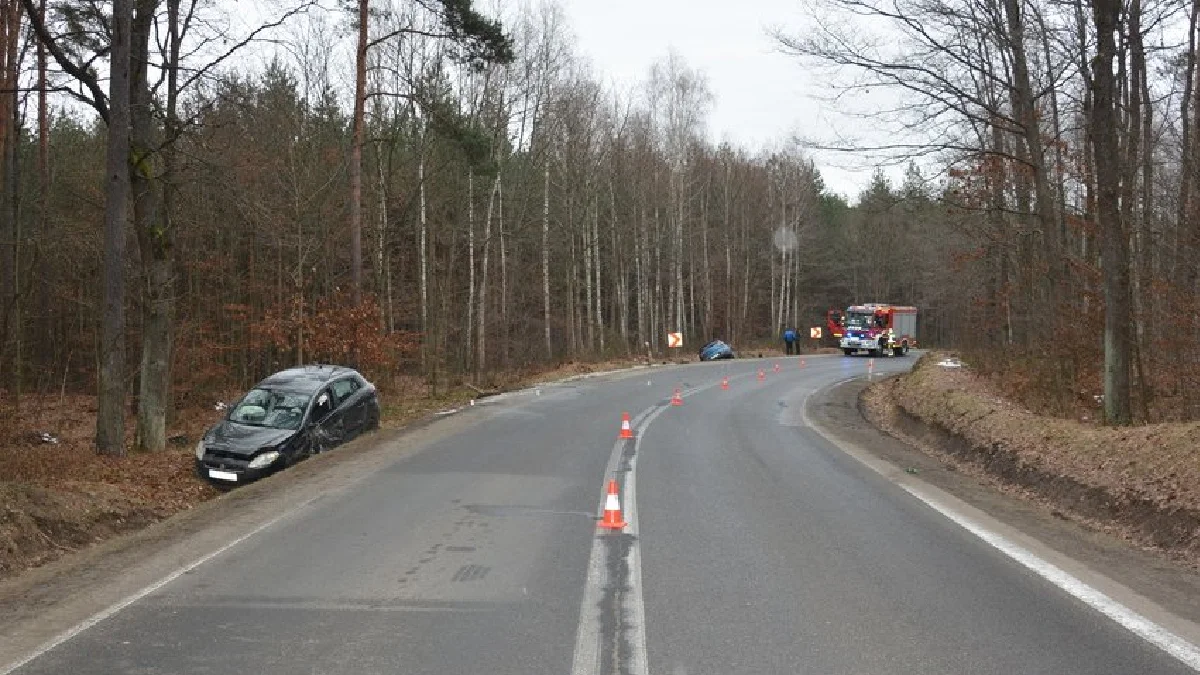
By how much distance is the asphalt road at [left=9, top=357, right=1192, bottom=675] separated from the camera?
549 cm

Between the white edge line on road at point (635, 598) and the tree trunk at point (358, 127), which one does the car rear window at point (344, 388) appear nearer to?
the tree trunk at point (358, 127)

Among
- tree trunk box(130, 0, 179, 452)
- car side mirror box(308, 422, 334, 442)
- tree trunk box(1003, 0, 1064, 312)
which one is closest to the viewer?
car side mirror box(308, 422, 334, 442)

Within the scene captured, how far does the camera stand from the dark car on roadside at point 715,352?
52.5 meters

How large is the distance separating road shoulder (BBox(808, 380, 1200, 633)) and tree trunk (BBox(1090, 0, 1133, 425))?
2555 millimetres

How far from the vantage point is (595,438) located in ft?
58.8

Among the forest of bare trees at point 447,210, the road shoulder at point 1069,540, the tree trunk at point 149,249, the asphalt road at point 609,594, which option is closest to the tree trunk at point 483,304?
the forest of bare trees at point 447,210

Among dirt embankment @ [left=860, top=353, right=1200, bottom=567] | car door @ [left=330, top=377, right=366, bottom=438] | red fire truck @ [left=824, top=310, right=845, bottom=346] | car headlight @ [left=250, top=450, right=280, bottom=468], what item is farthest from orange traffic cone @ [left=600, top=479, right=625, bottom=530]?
red fire truck @ [left=824, top=310, right=845, bottom=346]

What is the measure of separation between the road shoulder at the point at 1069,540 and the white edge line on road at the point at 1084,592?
0.22 meters

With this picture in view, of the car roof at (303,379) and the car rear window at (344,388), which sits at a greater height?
the car roof at (303,379)

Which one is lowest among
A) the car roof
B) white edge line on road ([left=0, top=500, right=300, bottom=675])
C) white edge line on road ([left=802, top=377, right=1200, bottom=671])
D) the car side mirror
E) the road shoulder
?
the road shoulder

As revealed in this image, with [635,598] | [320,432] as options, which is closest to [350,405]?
[320,432]

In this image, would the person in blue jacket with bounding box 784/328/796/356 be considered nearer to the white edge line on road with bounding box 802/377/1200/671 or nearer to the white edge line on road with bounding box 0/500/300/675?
the white edge line on road with bounding box 802/377/1200/671

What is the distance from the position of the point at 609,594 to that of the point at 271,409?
1071 cm

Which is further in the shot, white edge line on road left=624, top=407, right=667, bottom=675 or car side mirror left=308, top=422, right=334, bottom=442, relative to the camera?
car side mirror left=308, top=422, right=334, bottom=442
